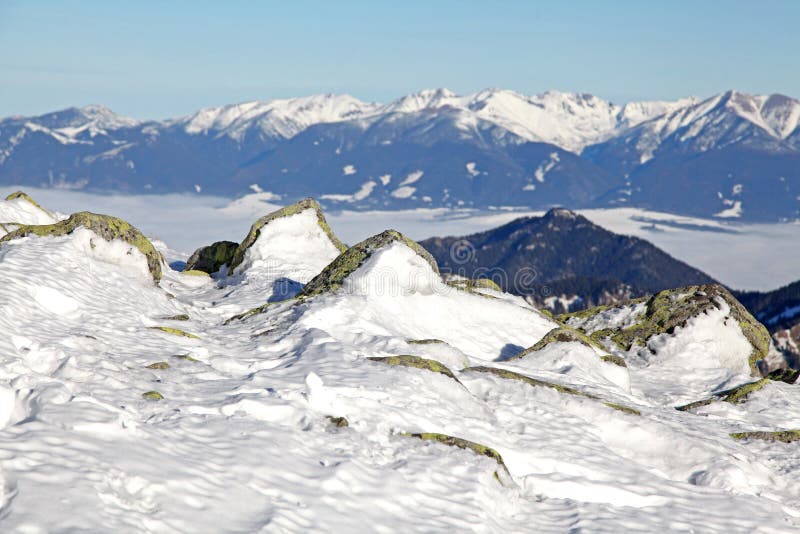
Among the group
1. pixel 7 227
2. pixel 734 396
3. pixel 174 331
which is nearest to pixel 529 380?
pixel 734 396

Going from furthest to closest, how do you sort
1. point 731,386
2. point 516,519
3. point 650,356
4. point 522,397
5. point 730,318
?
1. point 730,318
2. point 650,356
3. point 731,386
4. point 522,397
5. point 516,519

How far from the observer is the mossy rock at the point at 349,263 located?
3003 centimetres

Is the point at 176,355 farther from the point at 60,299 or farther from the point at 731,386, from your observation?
the point at 731,386

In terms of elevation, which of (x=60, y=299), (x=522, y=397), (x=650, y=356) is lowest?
(x=650, y=356)

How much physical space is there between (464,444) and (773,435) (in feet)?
36.7

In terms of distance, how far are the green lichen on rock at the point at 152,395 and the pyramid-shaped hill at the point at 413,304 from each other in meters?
9.47

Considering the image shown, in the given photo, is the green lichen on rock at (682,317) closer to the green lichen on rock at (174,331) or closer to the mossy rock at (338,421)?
the green lichen on rock at (174,331)

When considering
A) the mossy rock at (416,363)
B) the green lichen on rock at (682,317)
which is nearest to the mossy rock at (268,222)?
the green lichen on rock at (682,317)

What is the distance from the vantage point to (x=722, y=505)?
53.6ft

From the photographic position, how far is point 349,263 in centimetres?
3112

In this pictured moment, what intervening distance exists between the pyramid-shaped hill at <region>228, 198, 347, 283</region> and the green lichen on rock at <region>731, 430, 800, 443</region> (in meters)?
20.3

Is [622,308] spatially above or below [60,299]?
below

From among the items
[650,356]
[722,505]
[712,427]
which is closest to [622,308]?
[650,356]

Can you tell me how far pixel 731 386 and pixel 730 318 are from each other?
757 centimetres
